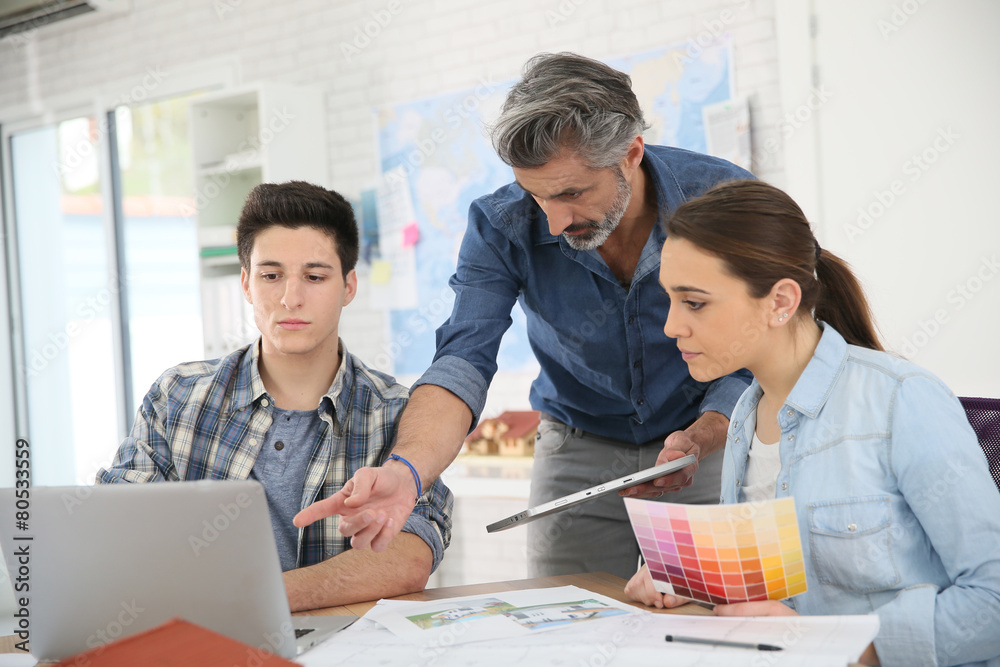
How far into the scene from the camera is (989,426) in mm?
1373

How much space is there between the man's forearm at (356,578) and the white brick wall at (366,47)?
2.29 metres

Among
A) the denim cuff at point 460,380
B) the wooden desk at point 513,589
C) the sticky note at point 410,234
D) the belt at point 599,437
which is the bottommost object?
the wooden desk at point 513,589

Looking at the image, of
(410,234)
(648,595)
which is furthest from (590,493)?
(410,234)

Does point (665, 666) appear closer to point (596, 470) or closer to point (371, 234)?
point (596, 470)

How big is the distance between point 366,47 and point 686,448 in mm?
3194

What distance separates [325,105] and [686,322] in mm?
3323

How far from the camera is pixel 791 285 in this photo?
1320mm

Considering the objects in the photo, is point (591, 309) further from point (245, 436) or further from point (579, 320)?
point (245, 436)

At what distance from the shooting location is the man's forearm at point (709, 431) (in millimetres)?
1594

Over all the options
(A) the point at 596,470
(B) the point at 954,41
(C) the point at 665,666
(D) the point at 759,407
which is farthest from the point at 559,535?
(B) the point at 954,41

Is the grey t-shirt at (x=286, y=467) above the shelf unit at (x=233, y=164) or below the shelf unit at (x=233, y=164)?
below

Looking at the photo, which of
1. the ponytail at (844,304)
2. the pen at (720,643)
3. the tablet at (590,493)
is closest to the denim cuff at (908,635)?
the pen at (720,643)

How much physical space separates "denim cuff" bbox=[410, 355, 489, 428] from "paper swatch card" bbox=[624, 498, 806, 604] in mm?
576

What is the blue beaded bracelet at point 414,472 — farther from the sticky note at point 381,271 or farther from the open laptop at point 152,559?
the sticky note at point 381,271
